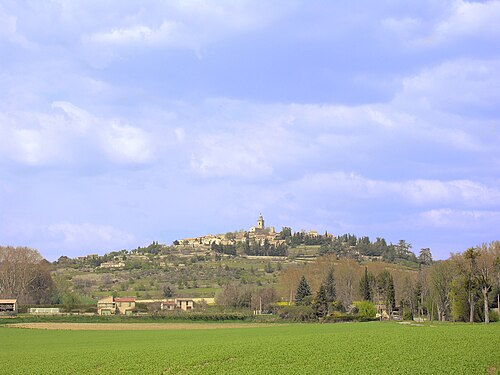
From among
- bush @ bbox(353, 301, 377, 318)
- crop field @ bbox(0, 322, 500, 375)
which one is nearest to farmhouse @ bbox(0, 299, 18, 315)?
bush @ bbox(353, 301, 377, 318)

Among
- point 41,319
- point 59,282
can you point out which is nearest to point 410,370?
point 41,319

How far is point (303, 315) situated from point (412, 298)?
30.3 metres

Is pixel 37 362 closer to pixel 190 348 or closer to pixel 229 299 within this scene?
pixel 190 348

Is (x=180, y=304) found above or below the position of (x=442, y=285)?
below

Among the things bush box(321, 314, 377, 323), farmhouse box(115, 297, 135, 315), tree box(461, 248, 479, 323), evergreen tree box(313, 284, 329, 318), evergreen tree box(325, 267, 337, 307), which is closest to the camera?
tree box(461, 248, 479, 323)

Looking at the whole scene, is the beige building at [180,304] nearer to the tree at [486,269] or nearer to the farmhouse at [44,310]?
the farmhouse at [44,310]

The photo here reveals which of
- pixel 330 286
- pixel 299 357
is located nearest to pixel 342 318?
pixel 330 286

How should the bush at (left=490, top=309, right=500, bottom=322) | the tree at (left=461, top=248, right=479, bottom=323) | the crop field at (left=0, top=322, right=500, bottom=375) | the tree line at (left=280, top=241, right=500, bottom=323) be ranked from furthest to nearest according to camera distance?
the bush at (left=490, top=309, right=500, bottom=322) → the tree line at (left=280, top=241, right=500, bottom=323) → the tree at (left=461, top=248, right=479, bottom=323) → the crop field at (left=0, top=322, right=500, bottom=375)

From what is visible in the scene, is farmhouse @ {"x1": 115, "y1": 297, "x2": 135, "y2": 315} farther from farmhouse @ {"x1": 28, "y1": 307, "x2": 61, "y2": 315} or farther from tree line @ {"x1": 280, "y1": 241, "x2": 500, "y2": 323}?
tree line @ {"x1": 280, "y1": 241, "x2": 500, "y2": 323}

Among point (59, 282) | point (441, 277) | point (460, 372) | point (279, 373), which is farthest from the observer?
point (59, 282)

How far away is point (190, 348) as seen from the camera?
164ft

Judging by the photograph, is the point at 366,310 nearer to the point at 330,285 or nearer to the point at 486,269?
the point at 330,285

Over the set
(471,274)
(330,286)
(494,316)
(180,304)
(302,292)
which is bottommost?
(494,316)

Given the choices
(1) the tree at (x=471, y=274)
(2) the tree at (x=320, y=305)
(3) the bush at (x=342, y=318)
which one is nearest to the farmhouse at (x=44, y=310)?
(2) the tree at (x=320, y=305)
